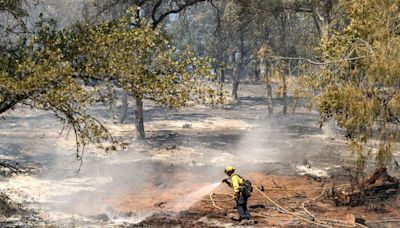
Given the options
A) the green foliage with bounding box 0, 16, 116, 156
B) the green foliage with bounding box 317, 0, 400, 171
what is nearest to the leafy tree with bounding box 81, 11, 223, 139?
the green foliage with bounding box 0, 16, 116, 156

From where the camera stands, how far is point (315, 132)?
27547 mm

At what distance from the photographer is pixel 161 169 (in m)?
18.1

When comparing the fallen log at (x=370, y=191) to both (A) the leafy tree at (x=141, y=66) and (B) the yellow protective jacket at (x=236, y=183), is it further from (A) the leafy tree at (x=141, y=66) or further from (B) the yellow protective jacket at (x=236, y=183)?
(A) the leafy tree at (x=141, y=66)

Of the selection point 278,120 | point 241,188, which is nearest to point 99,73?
point 241,188

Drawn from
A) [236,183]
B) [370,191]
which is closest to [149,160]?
[236,183]

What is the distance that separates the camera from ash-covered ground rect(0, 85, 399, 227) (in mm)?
12281

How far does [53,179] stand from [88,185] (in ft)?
4.68

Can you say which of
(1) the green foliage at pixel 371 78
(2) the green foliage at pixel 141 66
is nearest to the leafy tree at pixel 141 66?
(2) the green foliage at pixel 141 66

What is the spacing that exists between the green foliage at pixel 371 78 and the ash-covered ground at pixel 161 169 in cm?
357

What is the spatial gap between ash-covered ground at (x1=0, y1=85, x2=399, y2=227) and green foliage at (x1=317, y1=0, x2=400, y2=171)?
140 inches

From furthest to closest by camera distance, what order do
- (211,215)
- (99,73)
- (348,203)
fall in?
(348,203) < (211,215) < (99,73)

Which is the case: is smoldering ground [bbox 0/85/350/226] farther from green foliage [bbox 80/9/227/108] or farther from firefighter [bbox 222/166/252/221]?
green foliage [bbox 80/9/227/108]

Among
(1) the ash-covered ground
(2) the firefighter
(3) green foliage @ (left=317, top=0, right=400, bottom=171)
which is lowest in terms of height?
(1) the ash-covered ground

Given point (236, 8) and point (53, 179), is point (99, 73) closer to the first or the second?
point (53, 179)
